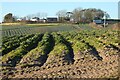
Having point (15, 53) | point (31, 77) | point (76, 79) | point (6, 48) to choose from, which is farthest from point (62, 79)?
point (6, 48)

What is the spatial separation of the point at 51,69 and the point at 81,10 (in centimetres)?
10164

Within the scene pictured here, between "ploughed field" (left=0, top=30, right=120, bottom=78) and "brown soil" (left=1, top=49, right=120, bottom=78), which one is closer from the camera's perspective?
"brown soil" (left=1, top=49, right=120, bottom=78)

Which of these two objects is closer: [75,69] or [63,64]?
[75,69]

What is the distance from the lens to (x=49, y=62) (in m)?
14.2

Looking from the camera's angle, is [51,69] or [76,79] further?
[51,69]

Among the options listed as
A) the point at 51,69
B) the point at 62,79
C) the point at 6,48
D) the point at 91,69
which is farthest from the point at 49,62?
the point at 6,48

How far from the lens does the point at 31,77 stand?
11.0 metres

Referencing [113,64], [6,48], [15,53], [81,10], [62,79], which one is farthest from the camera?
[81,10]

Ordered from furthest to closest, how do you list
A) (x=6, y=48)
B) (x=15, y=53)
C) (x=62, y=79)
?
(x=6, y=48) → (x=15, y=53) → (x=62, y=79)

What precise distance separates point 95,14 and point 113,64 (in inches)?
4076

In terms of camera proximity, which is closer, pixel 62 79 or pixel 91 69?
pixel 62 79

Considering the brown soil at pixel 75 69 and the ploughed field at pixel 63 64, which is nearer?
the brown soil at pixel 75 69

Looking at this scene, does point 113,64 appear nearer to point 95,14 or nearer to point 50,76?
point 50,76

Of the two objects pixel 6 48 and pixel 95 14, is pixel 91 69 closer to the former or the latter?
pixel 6 48
